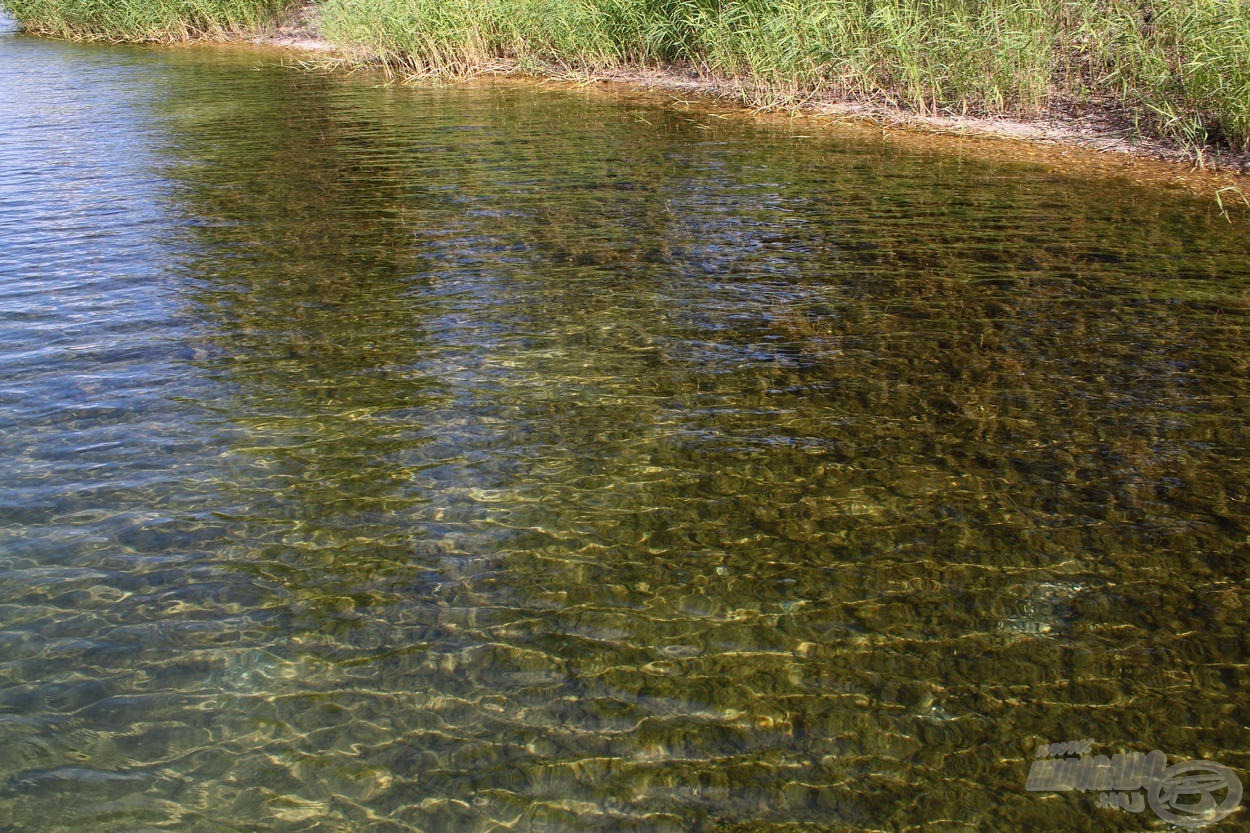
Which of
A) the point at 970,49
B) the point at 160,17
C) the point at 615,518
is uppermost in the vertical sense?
the point at 160,17

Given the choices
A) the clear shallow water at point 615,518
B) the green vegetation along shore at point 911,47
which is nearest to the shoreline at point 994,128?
the green vegetation along shore at point 911,47

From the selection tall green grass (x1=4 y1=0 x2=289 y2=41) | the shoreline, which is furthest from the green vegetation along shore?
tall green grass (x1=4 y1=0 x2=289 y2=41)

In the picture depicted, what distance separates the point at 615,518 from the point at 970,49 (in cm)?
1371

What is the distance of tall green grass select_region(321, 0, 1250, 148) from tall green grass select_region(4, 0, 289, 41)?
1985 cm

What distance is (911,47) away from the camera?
1648 centimetres

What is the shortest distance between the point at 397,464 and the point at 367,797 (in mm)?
2744

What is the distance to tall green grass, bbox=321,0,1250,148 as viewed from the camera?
13.8 m

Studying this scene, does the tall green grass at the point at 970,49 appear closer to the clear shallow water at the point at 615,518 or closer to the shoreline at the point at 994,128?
the shoreline at the point at 994,128

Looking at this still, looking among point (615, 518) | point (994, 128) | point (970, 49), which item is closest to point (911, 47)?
point (970, 49)

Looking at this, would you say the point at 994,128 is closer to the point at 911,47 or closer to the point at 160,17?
the point at 911,47

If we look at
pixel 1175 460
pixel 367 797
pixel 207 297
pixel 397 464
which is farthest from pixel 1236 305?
pixel 207 297

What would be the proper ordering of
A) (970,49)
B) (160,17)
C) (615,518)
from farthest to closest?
(160,17), (970,49), (615,518)

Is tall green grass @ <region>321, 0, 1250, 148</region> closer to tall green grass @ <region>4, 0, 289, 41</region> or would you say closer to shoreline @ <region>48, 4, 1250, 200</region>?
shoreline @ <region>48, 4, 1250, 200</region>

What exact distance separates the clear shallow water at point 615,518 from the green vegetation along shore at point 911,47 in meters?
3.67
